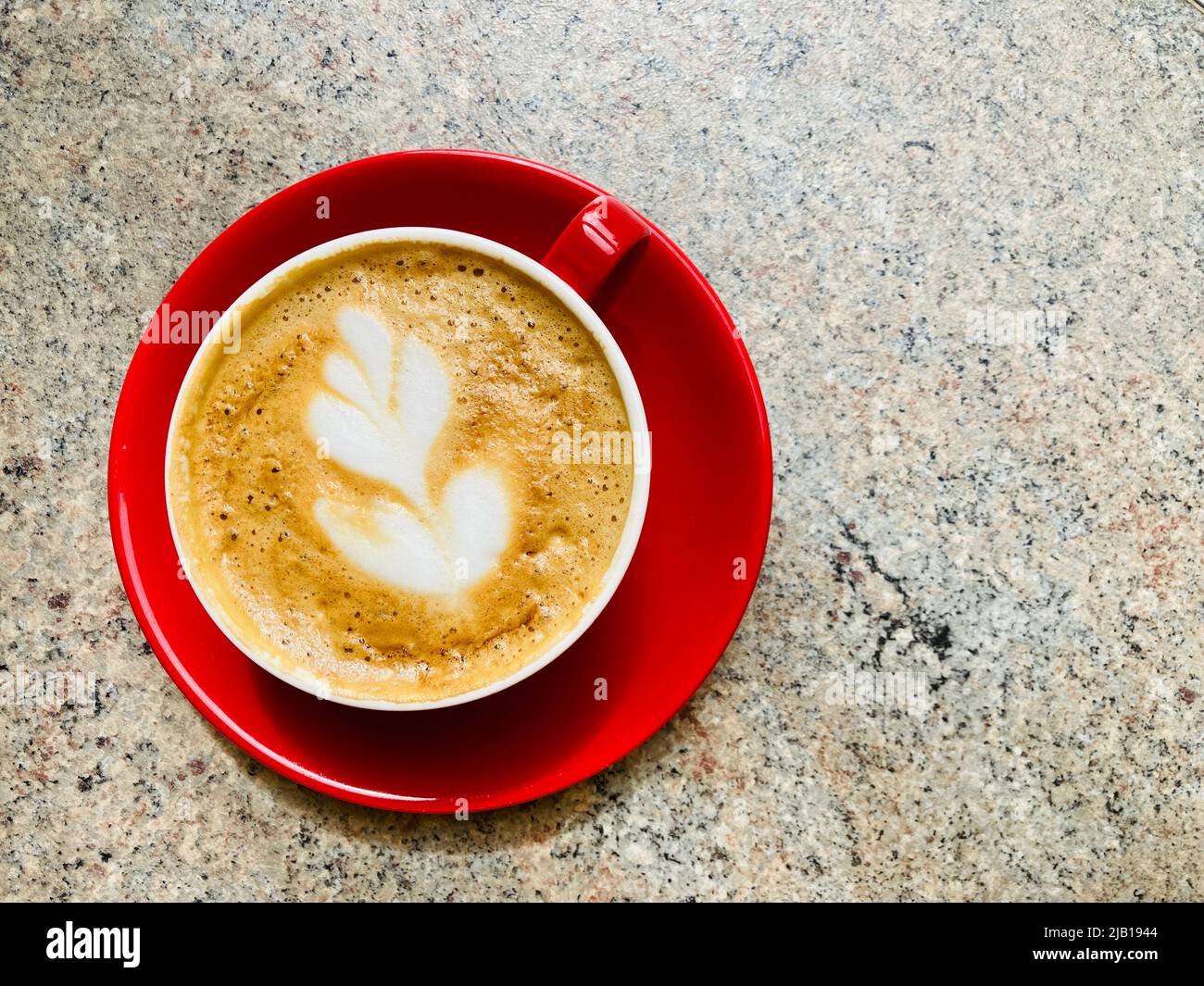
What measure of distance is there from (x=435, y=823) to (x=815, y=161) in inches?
38.8

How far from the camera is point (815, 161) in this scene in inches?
45.3

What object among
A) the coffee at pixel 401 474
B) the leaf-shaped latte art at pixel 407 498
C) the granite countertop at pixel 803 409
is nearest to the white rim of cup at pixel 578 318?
the coffee at pixel 401 474

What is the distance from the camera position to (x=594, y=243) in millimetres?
940

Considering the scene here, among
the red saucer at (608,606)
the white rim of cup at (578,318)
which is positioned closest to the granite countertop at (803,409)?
the red saucer at (608,606)

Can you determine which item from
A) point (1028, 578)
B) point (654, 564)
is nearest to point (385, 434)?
point (654, 564)

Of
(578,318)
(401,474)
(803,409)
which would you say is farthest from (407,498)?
(803,409)

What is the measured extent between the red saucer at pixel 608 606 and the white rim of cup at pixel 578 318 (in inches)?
3.2

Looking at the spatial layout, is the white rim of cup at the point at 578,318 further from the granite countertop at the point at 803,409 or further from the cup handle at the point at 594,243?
the granite countertop at the point at 803,409

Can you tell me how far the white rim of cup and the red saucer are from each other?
8cm

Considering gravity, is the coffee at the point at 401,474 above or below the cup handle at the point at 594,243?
below

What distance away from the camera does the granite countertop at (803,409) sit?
1112 millimetres

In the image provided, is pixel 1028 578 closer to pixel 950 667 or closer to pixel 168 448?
pixel 950 667

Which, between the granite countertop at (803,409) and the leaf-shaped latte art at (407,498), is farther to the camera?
the granite countertop at (803,409)

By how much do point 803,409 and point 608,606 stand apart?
364 mm
